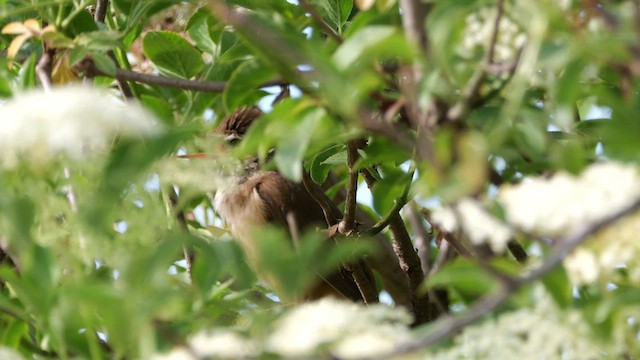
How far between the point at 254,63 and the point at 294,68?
17 cm

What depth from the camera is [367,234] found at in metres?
3.39

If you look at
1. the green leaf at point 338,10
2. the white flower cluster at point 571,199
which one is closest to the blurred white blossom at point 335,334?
the white flower cluster at point 571,199

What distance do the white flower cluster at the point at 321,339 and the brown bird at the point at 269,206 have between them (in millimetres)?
3497

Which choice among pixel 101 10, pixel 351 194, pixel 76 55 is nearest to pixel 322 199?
pixel 351 194

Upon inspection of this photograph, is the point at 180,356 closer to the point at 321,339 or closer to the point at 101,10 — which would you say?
the point at 321,339

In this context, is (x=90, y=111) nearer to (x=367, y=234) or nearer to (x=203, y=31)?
(x=203, y=31)

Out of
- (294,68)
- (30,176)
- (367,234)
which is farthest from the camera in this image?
(367,234)

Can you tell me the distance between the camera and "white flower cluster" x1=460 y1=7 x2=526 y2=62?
1.64 metres

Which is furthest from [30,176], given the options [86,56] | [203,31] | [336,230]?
[336,230]

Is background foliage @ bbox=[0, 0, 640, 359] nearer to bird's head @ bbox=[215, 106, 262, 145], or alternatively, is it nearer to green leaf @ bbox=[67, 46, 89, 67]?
green leaf @ bbox=[67, 46, 89, 67]

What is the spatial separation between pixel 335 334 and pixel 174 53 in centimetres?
155

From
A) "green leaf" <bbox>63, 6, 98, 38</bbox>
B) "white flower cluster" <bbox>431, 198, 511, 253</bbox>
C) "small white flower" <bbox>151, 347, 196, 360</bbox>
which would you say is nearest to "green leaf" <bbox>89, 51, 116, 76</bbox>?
"green leaf" <bbox>63, 6, 98, 38</bbox>

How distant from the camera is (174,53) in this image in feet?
9.05

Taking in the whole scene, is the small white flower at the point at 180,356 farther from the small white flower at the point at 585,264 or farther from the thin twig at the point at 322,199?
the thin twig at the point at 322,199
